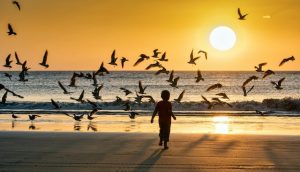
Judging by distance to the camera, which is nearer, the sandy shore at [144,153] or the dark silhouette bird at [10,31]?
the sandy shore at [144,153]

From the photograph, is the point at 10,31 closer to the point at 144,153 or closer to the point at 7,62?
the point at 7,62

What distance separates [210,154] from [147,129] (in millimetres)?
10982

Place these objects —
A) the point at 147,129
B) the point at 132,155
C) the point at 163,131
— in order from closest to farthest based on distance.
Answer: the point at 132,155
the point at 163,131
the point at 147,129

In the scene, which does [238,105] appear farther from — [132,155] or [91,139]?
[132,155]

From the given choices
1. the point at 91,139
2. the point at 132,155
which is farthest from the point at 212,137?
Answer: the point at 132,155

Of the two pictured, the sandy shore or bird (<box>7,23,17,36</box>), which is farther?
bird (<box>7,23,17,36</box>)

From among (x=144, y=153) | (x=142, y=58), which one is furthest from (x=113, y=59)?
(x=144, y=153)

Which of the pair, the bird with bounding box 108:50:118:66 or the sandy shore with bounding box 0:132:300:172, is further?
the bird with bounding box 108:50:118:66

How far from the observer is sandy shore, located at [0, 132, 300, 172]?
13.6m

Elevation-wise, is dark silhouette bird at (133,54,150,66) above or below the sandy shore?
above

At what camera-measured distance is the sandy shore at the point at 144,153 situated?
1364 centimetres

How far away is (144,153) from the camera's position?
1589cm

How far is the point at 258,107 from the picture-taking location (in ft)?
170

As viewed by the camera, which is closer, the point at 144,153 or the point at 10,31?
Result: the point at 144,153
